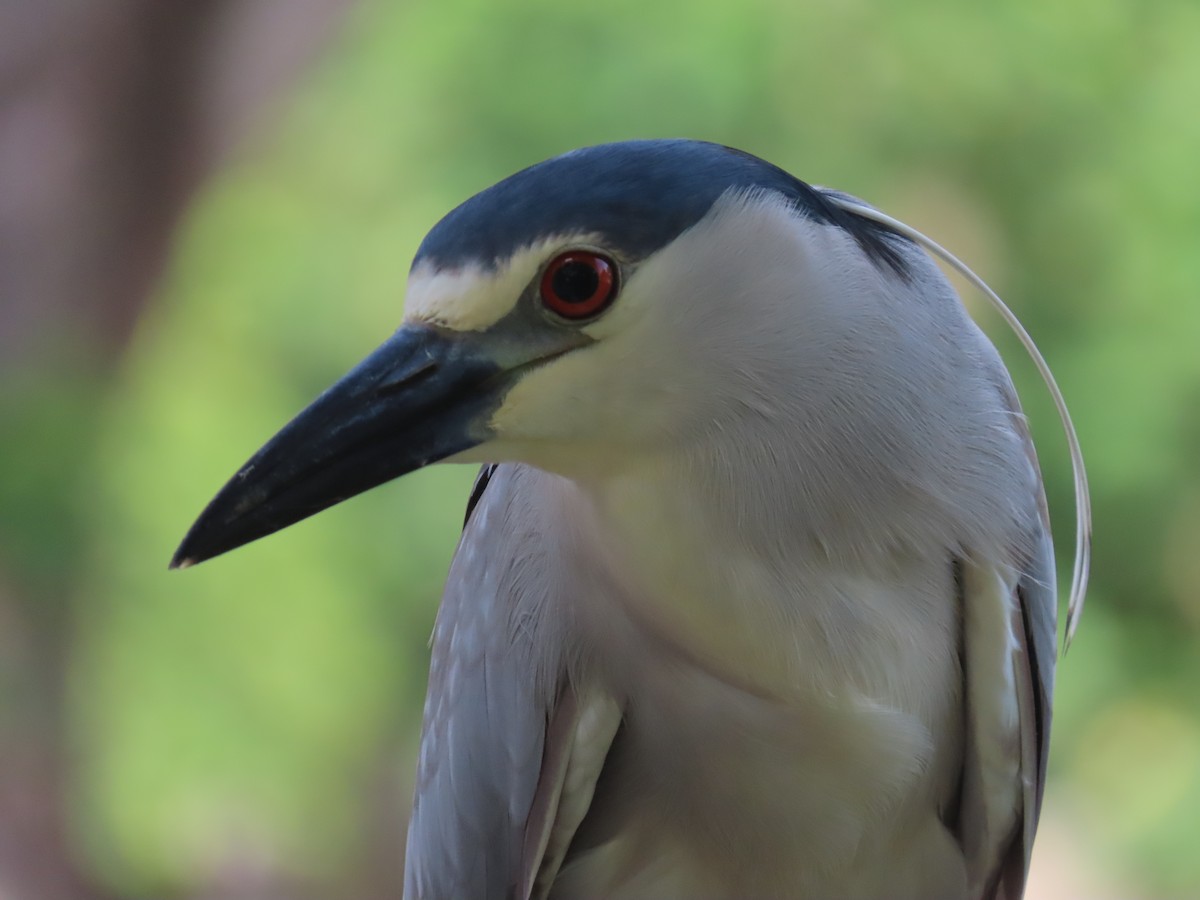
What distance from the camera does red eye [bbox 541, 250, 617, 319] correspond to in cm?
71

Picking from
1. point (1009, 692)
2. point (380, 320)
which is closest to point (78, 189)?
point (380, 320)

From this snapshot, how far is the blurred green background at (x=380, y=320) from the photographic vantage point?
7.22 ft

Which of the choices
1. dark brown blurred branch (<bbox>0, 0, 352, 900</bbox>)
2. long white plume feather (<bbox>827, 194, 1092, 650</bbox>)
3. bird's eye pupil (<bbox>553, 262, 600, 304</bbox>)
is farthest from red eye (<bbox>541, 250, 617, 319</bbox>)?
dark brown blurred branch (<bbox>0, 0, 352, 900</bbox>)

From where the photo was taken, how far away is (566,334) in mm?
724

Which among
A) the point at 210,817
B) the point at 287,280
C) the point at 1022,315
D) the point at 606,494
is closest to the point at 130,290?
the point at 287,280

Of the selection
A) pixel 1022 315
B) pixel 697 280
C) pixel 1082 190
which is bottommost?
pixel 1022 315

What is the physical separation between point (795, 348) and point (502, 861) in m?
0.47

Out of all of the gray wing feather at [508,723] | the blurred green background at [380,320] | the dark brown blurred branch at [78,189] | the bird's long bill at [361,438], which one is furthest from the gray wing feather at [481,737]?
the dark brown blurred branch at [78,189]

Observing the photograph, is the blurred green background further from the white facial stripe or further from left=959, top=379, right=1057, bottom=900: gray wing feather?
the white facial stripe

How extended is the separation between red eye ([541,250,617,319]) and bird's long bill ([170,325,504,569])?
0.18ft

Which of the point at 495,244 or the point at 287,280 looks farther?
the point at 287,280

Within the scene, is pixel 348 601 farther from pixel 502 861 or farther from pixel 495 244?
pixel 495 244

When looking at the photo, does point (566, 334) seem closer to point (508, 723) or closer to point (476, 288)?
point (476, 288)

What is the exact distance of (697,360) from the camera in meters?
0.75
